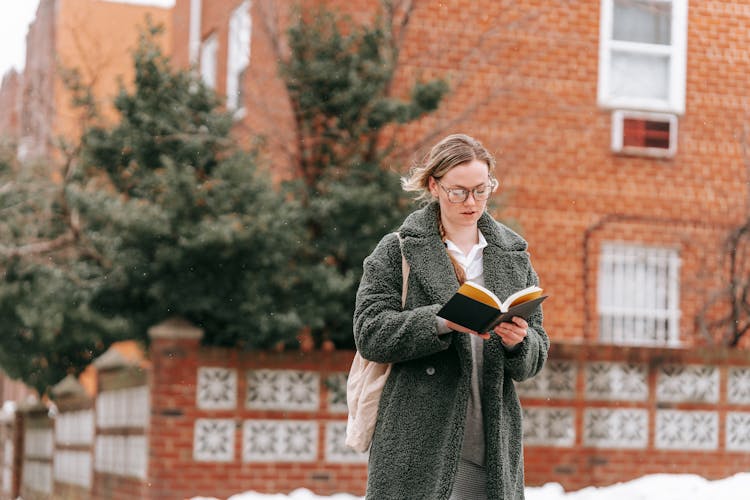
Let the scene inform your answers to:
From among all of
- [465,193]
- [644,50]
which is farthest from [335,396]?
[465,193]

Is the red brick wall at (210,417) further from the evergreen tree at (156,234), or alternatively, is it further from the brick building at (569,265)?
the evergreen tree at (156,234)

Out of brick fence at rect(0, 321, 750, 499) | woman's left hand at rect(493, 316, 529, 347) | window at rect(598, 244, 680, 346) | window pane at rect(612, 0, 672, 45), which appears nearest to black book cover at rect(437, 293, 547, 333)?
woman's left hand at rect(493, 316, 529, 347)

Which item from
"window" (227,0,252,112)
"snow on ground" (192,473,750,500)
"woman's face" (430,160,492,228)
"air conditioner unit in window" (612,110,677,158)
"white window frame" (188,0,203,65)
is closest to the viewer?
"woman's face" (430,160,492,228)

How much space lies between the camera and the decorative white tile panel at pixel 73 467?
13.4 metres

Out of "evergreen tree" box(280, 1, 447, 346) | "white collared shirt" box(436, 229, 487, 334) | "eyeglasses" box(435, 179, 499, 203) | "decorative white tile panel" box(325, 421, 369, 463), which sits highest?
"evergreen tree" box(280, 1, 447, 346)

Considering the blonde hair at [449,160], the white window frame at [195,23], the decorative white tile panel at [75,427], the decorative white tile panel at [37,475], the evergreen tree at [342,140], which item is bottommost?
the decorative white tile panel at [37,475]

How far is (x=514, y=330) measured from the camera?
13.0 feet

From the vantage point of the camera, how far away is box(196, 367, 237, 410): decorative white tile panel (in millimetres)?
10625

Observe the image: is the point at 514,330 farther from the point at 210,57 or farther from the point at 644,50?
the point at 210,57

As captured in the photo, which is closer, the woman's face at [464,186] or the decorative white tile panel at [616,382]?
the woman's face at [464,186]

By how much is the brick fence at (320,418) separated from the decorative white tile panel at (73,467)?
704 millimetres

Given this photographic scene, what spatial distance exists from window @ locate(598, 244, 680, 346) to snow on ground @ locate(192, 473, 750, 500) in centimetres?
290

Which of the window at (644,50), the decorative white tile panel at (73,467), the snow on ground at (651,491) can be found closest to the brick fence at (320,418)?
the snow on ground at (651,491)

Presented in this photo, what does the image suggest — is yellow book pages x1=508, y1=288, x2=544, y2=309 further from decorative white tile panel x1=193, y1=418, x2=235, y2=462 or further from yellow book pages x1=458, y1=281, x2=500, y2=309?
decorative white tile panel x1=193, y1=418, x2=235, y2=462
